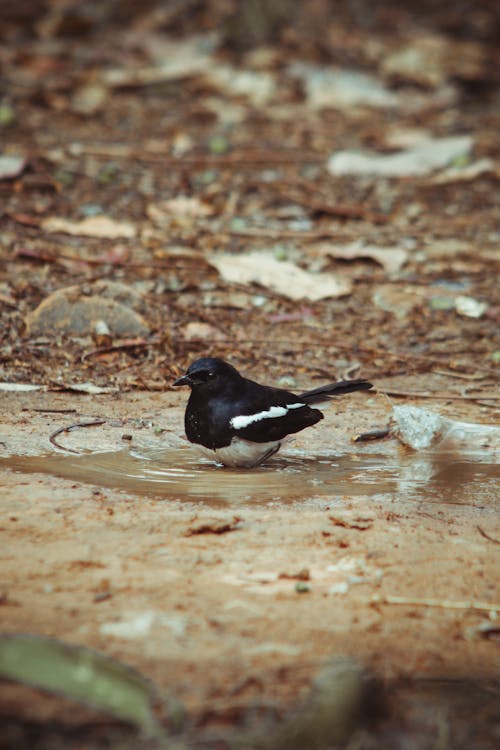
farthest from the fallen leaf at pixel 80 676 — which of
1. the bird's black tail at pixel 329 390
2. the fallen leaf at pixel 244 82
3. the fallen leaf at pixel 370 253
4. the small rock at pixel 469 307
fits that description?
the fallen leaf at pixel 244 82

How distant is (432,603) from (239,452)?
203 cm

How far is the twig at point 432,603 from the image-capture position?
3.05 meters

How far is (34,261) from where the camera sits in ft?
26.1

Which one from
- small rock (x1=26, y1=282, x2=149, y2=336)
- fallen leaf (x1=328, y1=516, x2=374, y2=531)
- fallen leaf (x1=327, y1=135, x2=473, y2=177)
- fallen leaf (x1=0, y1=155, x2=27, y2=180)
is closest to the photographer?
fallen leaf (x1=328, y1=516, x2=374, y2=531)

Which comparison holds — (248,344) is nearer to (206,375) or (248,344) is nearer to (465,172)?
(206,375)

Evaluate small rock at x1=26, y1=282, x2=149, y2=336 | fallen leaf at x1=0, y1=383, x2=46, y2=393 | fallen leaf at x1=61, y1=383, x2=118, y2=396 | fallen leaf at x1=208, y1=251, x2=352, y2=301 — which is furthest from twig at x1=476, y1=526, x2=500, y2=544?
fallen leaf at x1=208, y1=251, x2=352, y2=301

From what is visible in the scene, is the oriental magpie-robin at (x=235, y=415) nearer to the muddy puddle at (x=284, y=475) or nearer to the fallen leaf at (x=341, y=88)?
the muddy puddle at (x=284, y=475)

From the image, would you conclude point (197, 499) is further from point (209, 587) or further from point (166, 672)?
point (166, 672)

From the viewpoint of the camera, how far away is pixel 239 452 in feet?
16.3

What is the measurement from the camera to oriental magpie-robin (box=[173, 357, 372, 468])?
4.91 metres

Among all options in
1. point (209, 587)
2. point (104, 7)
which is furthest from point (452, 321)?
point (104, 7)

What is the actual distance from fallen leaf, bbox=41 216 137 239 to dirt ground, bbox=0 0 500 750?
0.03 meters

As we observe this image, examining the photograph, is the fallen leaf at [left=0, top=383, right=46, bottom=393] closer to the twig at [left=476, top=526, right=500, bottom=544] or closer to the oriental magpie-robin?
the oriental magpie-robin

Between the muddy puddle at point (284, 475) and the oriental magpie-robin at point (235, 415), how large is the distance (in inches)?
4.6
